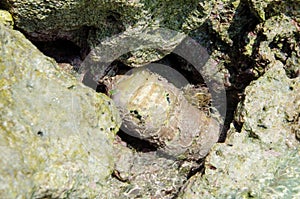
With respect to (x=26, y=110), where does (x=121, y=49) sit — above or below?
above

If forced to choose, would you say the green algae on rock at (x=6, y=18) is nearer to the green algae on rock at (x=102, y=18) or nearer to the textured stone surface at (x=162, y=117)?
the green algae on rock at (x=102, y=18)

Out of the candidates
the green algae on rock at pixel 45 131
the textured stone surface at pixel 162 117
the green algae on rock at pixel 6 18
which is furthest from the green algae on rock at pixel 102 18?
the green algae on rock at pixel 45 131

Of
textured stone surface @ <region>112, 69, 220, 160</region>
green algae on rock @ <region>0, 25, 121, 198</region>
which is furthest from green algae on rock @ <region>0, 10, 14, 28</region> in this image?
textured stone surface @ <region>112, 69, 220, 160</region>

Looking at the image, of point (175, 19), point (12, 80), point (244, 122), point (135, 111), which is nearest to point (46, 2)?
point (12, 80)

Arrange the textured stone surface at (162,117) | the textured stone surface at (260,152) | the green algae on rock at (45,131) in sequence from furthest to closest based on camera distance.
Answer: the textured stone surface at (162,117) → the textured stone surface at (260,152) → the green algae on rock at (45,131)

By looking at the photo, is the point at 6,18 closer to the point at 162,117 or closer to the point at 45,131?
the point at 45,131

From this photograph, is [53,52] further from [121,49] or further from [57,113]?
[57,113]

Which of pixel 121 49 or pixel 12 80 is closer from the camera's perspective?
pixel 12 80
